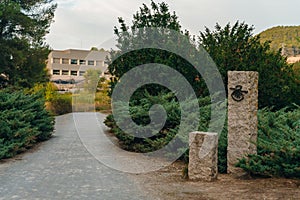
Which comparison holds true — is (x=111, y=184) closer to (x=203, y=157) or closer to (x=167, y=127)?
(x=203, y=157)

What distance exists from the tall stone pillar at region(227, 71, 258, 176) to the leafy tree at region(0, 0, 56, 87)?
1223 cm

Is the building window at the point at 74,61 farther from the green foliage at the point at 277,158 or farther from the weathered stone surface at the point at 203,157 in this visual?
the green foliage at the point at 277,158

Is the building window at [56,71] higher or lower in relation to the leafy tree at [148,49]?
higher

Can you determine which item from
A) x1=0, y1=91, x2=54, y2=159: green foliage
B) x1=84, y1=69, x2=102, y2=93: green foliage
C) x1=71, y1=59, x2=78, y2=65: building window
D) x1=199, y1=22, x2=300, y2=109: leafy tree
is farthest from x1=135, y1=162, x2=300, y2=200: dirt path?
x1=71, y1=59, x2=78, y2=65: building window

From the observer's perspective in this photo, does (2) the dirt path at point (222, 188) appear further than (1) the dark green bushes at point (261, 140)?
No

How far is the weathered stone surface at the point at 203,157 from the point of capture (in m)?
5.40

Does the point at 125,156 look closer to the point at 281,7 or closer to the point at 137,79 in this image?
the point at 137,79

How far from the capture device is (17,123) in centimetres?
847

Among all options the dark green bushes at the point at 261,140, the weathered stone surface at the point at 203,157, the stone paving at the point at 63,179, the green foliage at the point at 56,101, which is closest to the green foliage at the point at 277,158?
the dark green bushes at the point at 261,140

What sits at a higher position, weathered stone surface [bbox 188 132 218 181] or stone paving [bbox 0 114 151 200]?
weathered stone surface [bbox 188 132 218 181]

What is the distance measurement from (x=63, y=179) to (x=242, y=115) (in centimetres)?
309

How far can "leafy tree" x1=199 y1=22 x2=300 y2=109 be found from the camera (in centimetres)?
943

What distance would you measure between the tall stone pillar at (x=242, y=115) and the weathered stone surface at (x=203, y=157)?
1.35 feet

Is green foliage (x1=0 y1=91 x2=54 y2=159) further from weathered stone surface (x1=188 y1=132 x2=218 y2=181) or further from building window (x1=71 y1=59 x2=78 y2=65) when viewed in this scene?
building window (x1=71 y1=59 x2=78 y2=65)
